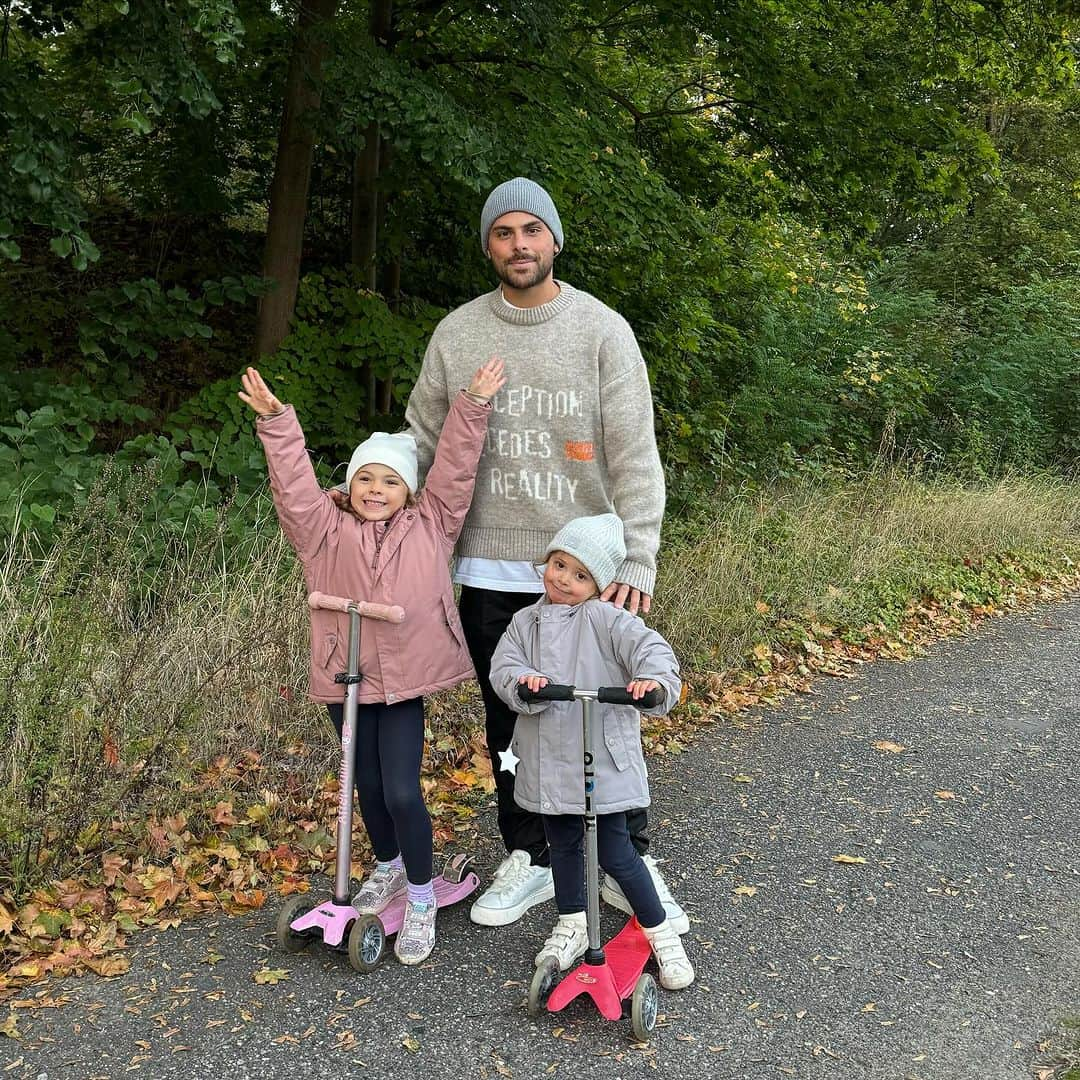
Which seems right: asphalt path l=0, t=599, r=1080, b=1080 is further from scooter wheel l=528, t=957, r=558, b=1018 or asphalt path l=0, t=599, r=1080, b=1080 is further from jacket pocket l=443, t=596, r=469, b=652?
jacket pocket l=443, t=596, r=469, b=652

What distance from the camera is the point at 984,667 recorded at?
7.13 metres

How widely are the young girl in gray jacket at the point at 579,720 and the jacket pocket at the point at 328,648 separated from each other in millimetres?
526

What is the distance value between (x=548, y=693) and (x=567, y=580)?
1.27 ft

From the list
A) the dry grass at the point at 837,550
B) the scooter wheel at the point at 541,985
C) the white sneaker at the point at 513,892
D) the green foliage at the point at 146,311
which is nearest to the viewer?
the scooter wheel at the point at 541,985

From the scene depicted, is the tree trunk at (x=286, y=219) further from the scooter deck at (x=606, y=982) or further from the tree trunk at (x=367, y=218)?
the scooter deck at (x=606, y=982)

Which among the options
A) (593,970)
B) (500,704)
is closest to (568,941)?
(593,970)

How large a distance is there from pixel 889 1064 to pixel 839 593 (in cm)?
514

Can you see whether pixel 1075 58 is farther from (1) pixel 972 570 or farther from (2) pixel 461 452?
(2) pixel 461 452

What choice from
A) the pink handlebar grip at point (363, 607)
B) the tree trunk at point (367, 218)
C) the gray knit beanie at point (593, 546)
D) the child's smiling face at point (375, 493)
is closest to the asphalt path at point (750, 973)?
the pink handlebar grip at point (363, 607)

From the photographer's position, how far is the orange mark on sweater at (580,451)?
11.6ft

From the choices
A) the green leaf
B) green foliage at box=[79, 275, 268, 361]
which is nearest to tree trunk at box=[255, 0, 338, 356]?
green foliage at box=[79, 275, 268, 361]

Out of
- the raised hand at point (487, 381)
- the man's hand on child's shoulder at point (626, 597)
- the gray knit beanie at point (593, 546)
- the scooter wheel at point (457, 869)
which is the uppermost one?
the raised hand at point (487, 381)

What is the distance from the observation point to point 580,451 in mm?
3539

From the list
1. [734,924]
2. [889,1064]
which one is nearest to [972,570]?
[734,924]
